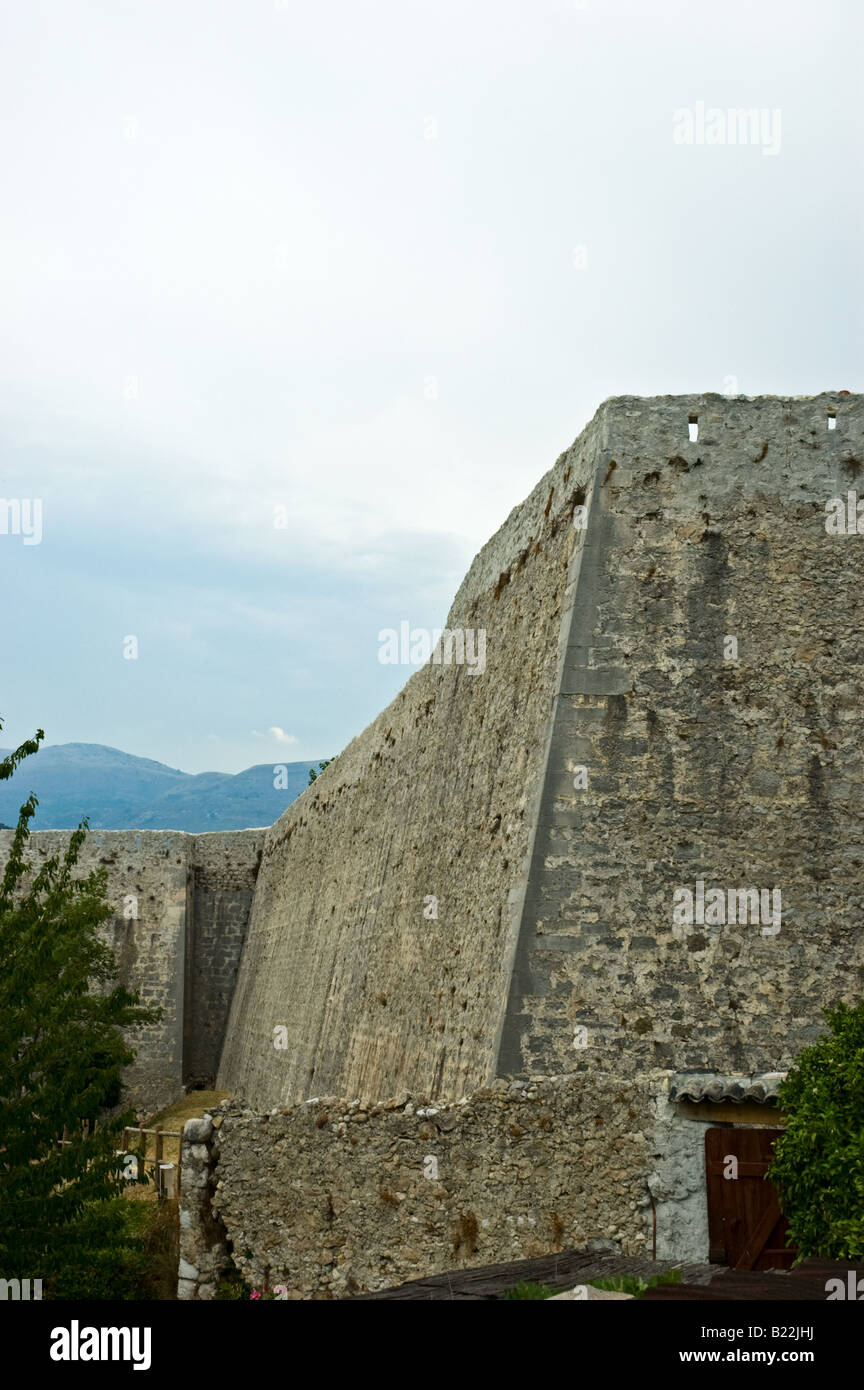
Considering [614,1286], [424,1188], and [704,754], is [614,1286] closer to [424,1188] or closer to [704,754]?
[424,1188]

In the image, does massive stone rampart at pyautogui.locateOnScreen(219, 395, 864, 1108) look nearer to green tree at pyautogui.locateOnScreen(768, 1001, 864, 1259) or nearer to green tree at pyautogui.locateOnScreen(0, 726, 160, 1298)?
green tree at pyautogui.locateOnScreen(768, 1001, 864, 1259)

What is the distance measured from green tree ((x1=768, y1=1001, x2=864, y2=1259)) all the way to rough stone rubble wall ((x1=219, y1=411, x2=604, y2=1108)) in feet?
10.9

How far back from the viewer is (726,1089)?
8.98 meters

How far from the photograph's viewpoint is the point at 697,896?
36.7 ft

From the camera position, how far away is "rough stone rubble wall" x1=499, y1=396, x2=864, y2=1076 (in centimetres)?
1085

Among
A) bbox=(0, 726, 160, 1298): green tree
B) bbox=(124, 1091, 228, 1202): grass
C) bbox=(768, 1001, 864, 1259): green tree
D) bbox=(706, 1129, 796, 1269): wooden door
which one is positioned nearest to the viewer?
bbox=(768, 1001, 864, 1259): green tree

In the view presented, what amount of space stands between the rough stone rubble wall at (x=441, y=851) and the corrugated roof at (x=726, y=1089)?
2196 mm

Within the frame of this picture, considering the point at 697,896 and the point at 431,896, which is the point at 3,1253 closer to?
the point at 431,896

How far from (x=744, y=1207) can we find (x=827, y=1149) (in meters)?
1.52

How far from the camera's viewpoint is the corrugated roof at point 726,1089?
29.4ft

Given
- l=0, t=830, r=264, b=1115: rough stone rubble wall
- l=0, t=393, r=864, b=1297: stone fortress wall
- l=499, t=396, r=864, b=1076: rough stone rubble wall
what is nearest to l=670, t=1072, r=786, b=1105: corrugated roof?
l=0, t=393, r=864, b=1297: stone fortress wall

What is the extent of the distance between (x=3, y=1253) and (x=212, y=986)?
2374 cm

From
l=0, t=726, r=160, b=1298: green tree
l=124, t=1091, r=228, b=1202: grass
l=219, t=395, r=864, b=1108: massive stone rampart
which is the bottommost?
l=124, t=1091, r=228, b=1202: grass

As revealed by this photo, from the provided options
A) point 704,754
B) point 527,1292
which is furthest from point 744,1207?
point 704,754
